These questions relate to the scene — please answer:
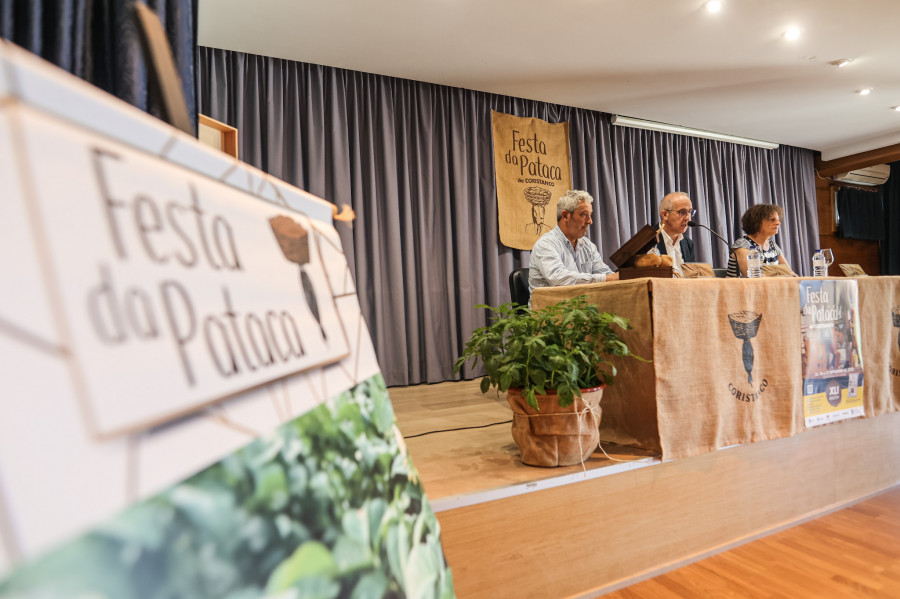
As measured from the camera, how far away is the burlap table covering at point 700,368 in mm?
1574

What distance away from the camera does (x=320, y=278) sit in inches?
23.2

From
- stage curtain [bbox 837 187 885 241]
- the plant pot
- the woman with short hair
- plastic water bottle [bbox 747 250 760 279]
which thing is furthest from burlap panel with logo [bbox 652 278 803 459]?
stage curtain [bbox 837 187 885 241]

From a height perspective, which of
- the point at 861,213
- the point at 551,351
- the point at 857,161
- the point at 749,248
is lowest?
the point at 551,351

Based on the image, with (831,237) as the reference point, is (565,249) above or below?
below

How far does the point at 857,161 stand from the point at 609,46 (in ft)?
13.9

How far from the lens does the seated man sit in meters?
2.47

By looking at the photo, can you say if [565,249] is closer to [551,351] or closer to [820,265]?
[820,265]

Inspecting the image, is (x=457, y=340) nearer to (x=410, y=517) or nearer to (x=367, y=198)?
(x=367, y=198)

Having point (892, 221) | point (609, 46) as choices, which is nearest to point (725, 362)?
point (609, 46)

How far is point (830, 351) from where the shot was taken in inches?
77.3

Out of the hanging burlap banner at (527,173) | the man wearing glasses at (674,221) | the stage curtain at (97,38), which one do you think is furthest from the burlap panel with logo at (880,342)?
the stage curtain at (97,38)

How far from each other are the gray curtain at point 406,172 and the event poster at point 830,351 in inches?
94.4

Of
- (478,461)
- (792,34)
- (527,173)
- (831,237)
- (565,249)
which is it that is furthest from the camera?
(831,237)

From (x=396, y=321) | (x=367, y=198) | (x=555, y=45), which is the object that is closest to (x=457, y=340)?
(x=396, y=321)
